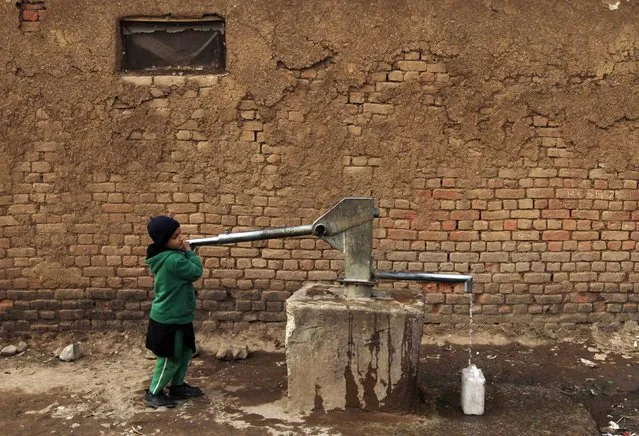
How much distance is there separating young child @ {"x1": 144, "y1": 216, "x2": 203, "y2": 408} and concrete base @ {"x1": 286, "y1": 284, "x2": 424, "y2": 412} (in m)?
0.68

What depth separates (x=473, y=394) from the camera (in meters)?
3.22

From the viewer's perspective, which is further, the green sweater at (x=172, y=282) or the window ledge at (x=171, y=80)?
the window ledge at (x=171, y=80)

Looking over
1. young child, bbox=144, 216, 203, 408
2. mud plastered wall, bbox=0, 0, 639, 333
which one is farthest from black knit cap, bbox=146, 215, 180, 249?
mud plastered wall, bbox=0, 0, 639, 333

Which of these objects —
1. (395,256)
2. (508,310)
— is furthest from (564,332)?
(395,256)

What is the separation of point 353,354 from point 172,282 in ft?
3.83

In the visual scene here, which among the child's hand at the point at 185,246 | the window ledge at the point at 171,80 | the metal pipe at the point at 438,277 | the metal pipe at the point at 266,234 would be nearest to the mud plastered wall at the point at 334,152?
the window ledge at the point at 171,80

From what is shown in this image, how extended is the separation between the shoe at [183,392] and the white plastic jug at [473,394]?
1668mm

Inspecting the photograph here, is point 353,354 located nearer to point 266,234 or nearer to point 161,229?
point 266,234

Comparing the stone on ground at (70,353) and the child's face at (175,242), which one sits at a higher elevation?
the child's face at (175,242)

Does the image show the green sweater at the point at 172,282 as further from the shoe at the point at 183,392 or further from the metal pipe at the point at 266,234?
the shoe at the point at 183,392

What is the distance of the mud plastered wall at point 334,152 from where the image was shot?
436 cm

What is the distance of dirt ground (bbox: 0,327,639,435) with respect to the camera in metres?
3.10

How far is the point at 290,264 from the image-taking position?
14.9 feet

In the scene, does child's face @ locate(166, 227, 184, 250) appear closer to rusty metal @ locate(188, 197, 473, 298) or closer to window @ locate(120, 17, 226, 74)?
rusty metal @ locate(188, 197, 473, 298)
